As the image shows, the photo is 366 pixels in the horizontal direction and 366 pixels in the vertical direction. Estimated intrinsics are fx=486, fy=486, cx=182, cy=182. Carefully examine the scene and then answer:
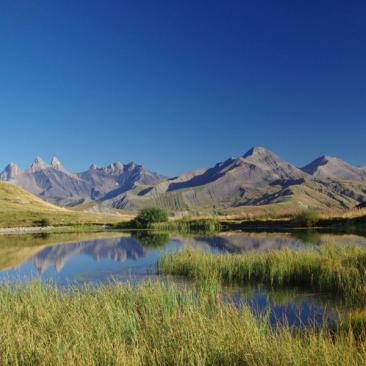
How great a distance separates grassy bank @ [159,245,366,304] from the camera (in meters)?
17.8

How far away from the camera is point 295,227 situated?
63.5 meters

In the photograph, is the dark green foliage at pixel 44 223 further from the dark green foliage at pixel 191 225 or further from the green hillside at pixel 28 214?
the dark green foliage at pixel 191 225

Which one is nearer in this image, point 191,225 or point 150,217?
point 191,225

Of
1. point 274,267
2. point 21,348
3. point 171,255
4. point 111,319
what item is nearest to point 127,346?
point 111,319

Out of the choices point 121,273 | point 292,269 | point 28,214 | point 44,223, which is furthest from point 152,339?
point 28,214

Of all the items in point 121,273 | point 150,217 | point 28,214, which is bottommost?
point 121,273

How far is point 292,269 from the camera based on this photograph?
21047 mm

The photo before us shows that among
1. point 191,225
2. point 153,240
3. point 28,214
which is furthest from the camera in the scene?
point 28,214

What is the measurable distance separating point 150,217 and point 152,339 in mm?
75644

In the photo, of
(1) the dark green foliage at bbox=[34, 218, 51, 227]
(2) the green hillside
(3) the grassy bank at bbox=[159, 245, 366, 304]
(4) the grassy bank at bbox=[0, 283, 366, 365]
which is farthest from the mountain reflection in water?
(2) the green hillside

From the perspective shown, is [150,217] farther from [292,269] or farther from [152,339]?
[152,339]

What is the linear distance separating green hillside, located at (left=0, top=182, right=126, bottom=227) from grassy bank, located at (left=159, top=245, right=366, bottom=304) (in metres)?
78.1

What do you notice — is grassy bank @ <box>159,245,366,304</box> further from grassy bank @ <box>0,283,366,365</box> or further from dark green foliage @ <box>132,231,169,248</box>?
dark green foliage @ <box>132,231,169,248</box>

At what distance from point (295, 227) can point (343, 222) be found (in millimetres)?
6380
